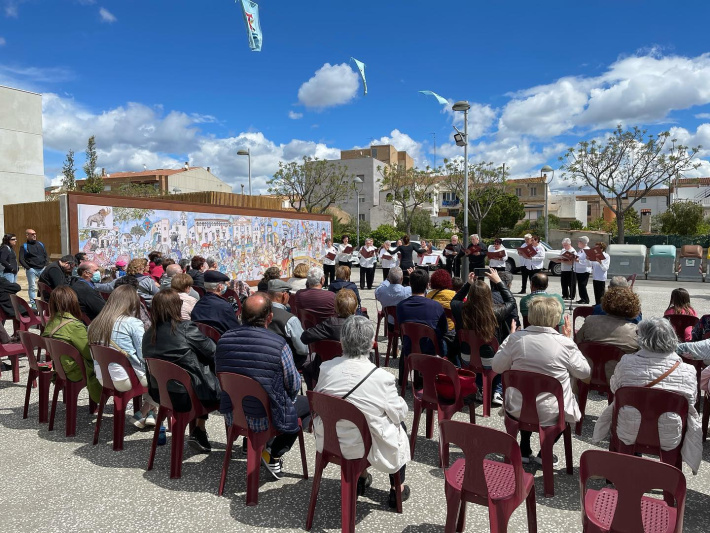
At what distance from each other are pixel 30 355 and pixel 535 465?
484 cm

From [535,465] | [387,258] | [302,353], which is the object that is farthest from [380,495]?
[387,258]

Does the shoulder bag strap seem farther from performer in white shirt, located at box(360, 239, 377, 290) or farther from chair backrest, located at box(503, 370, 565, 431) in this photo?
performer in white shirt, located at box(360, 239, 377, 290)

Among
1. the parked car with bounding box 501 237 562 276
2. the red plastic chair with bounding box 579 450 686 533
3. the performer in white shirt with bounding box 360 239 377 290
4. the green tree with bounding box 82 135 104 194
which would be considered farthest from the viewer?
the green tree with bounding box 82 135 104 194

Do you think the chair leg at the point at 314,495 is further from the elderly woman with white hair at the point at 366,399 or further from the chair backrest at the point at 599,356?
the chair backrest at the point at 599,356

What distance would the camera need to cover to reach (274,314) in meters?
4.66

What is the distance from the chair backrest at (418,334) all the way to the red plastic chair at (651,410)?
6.62 ft

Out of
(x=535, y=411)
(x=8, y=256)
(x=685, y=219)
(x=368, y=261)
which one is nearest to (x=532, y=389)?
(x=535, y=411)

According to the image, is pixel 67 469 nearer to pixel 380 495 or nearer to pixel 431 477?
pixel 380 495

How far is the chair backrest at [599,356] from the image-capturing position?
4258mm

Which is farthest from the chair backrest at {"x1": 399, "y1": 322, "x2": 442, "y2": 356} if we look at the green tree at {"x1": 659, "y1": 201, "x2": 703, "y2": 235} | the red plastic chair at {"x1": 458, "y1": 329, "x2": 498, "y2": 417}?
the green tree at {"x1": 659, "y1": 201, "x2": 703, "y2": 235}

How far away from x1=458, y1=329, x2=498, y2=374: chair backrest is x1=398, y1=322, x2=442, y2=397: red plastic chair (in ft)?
0.97

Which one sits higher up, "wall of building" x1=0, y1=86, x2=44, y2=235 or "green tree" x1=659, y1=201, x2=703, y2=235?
"wall of building" x1=0, y1=86, x2=44, y2=235

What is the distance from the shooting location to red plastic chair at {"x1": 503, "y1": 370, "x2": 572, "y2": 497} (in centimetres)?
335

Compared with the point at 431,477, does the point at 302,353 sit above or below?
above
